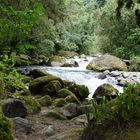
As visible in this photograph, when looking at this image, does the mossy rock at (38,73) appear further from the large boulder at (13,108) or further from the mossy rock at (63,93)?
the large boulder at (13,108)

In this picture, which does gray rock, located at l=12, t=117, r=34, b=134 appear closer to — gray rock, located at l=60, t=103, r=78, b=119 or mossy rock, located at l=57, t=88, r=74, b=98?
gray rock, located at l=60, t=103, r=78, b=119

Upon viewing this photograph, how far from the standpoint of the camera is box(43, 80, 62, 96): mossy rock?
437 inches

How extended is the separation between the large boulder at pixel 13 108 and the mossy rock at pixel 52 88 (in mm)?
4087

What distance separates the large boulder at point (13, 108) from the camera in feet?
21.8

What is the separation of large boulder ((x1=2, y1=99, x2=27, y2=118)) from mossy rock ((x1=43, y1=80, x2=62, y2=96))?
13.4 feet

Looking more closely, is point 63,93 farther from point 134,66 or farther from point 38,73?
point 134,66

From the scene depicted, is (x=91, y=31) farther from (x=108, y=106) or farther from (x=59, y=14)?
(x=108, y=106)

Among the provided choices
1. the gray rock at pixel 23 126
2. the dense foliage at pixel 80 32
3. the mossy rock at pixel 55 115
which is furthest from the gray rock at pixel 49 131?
the dense foliage at pixel 80 32

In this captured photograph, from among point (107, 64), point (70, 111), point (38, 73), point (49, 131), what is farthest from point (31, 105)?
point (107, 64)

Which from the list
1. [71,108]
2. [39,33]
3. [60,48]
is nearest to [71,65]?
[39,33]

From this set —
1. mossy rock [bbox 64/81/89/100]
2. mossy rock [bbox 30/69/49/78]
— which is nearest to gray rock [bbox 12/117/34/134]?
mossy rock [bbox 64/81/89/100]

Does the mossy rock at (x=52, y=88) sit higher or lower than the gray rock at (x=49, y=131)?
higher

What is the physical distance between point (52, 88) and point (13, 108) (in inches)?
176

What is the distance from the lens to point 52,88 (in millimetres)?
11195
